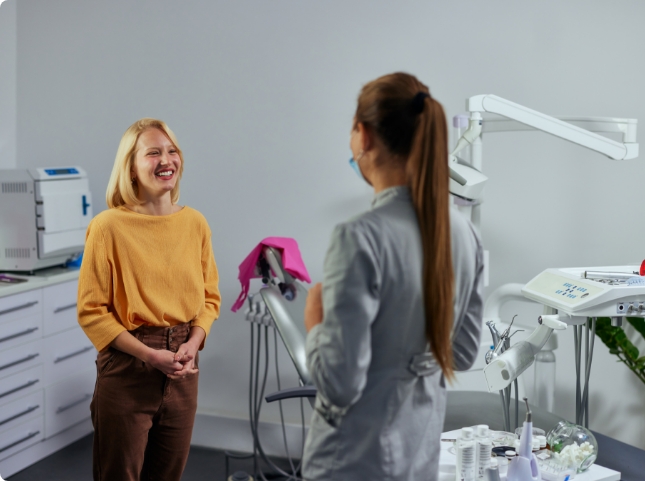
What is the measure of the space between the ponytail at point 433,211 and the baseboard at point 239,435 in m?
2.34

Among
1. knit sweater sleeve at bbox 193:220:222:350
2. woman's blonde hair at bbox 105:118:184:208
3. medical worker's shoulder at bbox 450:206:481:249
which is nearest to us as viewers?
medical worker's shoulder at bbox 450:206:481:249

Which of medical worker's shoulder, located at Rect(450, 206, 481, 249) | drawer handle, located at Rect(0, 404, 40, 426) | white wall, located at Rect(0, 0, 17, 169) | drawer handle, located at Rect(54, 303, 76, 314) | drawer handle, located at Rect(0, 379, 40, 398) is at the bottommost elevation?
drawer handle, located at Rect(0, 404, 40, 426)

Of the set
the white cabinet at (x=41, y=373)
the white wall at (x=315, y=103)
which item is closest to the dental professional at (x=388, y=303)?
the white wall at (x=315, y=103)

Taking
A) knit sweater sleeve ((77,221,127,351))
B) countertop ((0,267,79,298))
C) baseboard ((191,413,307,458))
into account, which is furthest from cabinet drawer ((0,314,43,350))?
knit sweater sleeve ((77,221,127,351))

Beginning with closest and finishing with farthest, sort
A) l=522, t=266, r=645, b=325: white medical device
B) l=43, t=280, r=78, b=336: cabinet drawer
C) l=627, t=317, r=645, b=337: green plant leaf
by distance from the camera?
l=522, t=266, r=645, b=325: white medical device < l=627, t=317, r=645, b=337: green plant leaf < l=43, t=280, r=78, b=336: cabinet drawer

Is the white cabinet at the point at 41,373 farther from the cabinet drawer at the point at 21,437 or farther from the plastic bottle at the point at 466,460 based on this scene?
the plastic bottle at the point at 466,460

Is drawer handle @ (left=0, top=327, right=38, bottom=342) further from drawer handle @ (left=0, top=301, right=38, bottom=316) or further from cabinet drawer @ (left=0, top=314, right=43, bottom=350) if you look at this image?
drawer handle @ (left=0, top=301, right=38, bottom=316)

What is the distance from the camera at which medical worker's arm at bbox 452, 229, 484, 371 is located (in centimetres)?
136

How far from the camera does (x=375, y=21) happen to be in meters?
3.20

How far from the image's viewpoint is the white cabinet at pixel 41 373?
119 inches

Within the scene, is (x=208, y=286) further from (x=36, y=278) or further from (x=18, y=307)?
(x=36, y=278)

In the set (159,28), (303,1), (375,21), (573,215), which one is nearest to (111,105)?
(159,28)

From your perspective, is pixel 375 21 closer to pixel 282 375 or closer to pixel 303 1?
pixel 303 1

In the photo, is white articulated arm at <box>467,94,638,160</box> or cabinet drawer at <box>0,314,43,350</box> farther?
cabinet drawer at <box>0,314,43,350</box>
